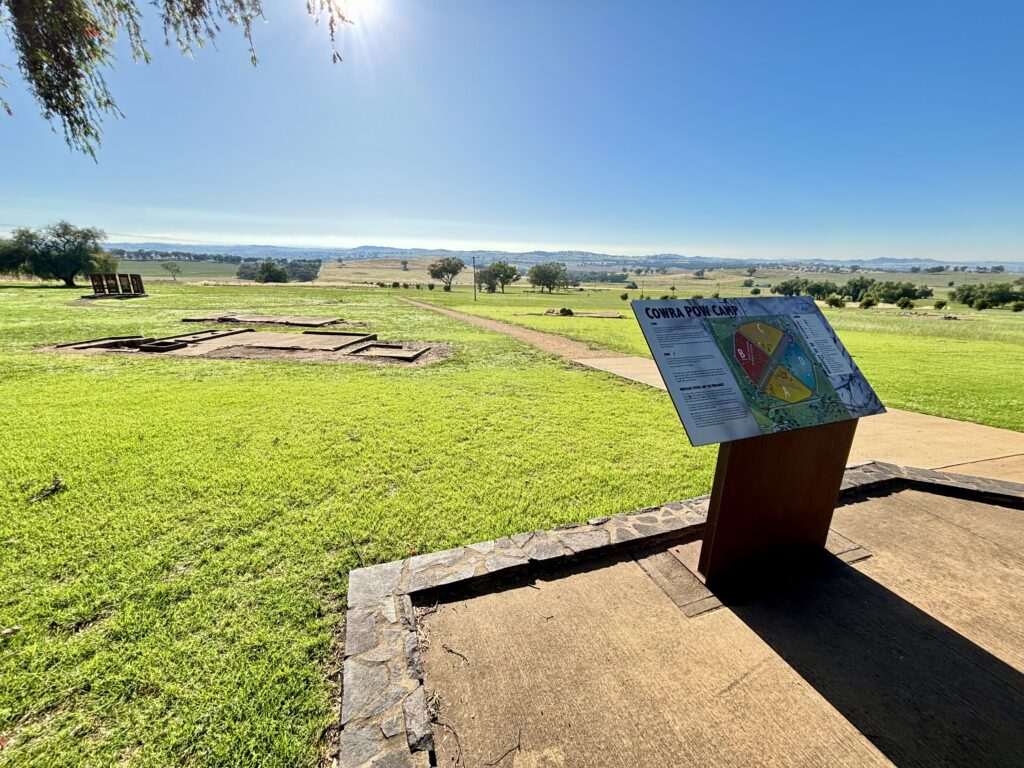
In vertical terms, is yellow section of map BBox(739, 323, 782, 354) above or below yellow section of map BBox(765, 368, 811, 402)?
above

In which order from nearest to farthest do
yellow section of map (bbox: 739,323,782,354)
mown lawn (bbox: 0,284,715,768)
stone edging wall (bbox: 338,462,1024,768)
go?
stone edging wall (bbox: 338,462,1024,768) → mown lawn (bbox: 0,284,715,768) → yellow section of map (bbox: 739,323,782,354)

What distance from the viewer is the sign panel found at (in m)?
2.59

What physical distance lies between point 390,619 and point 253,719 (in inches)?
29.8

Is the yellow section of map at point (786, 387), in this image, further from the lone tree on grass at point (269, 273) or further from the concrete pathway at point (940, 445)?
the lone tree on grass at point (269, 273)

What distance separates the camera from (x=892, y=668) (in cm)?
234

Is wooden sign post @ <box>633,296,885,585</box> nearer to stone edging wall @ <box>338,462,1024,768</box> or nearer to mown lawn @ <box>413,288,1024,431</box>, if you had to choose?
stone edging wall @ <box>338,462,1024,768</box>

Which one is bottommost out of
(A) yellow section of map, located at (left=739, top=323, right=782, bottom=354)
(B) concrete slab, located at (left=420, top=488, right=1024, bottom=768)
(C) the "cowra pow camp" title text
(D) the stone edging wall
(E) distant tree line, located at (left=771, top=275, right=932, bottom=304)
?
(B) concrete slab, located at (left=420, top=488, right=1024, bottom=768)

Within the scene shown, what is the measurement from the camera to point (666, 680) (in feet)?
7.43

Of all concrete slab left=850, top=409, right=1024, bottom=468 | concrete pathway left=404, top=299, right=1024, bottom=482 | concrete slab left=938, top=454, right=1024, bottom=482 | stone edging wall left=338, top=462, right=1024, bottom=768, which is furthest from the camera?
concrete slab left=850, top=409, right=1024, bottom=468

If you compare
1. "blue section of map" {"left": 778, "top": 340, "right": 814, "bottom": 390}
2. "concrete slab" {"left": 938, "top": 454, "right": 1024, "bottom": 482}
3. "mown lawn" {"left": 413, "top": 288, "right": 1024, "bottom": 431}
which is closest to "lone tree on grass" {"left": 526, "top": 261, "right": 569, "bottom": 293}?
"mown lawn" {"left": 413, "top": 288, "right": 1024, "bottom": 431}

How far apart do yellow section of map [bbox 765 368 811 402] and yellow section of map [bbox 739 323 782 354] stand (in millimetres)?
193

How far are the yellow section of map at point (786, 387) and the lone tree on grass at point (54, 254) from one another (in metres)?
57.8

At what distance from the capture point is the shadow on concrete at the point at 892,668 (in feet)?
6.46

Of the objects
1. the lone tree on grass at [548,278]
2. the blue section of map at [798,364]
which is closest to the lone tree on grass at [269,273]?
the lone tree on grass at [548,278]
